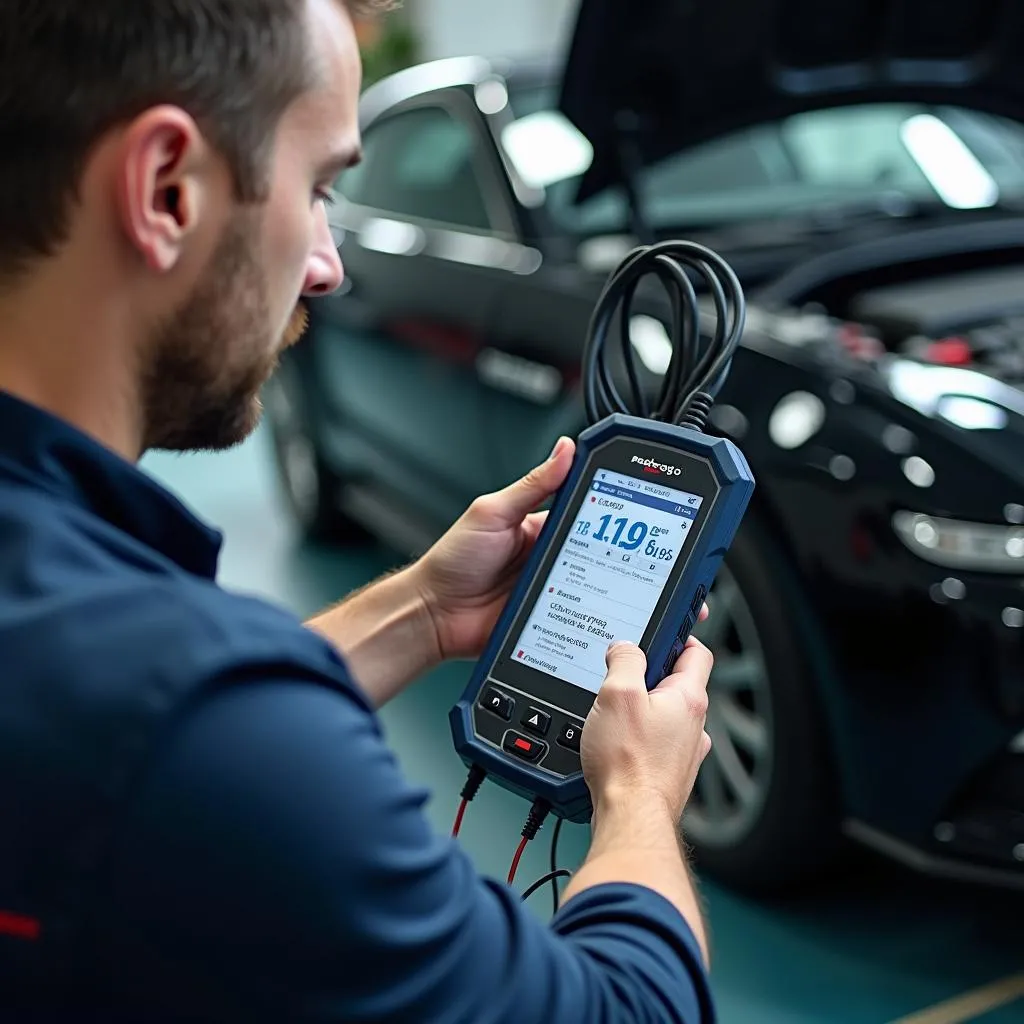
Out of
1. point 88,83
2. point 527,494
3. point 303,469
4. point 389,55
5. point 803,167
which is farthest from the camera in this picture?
point 389,55

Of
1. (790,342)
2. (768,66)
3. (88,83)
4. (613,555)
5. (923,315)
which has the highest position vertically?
(768,66)

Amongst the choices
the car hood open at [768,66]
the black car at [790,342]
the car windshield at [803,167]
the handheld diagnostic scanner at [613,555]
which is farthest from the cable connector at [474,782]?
the car windshield at [803,167]

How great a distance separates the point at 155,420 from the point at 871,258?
6.48ft

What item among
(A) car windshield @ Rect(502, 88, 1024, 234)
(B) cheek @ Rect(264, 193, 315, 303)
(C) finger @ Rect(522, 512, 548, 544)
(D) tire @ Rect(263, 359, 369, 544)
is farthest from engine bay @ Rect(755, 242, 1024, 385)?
(D) tire @ Rect(263, 359, 369, 544)

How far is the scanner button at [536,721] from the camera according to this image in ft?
3.60

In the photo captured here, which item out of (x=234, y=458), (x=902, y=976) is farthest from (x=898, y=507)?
(x=234, y=458)

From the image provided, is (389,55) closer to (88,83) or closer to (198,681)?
(88,83)

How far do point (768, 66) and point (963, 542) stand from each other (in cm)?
99

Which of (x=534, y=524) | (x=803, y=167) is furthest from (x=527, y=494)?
(x=803, y=167)

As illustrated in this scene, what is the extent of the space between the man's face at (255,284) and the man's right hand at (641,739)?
1.00 feet

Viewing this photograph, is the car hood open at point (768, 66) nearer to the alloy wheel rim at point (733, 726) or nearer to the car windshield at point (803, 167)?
the car windshield at point (803, 167)

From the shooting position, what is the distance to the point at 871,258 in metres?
2.59

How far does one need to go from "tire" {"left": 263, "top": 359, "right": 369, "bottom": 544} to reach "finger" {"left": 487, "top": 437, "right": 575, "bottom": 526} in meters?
2.75

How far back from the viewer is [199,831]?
641mm
